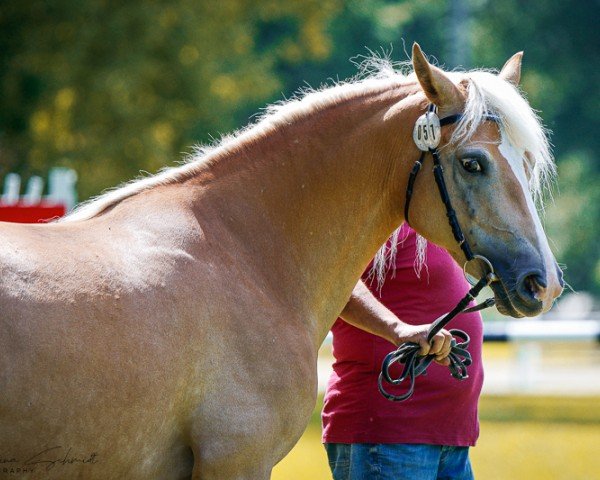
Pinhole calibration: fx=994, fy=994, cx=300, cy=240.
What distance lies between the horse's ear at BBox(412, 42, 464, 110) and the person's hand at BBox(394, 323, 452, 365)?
0.84 meters

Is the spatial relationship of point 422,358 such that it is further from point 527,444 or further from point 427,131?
point 527,444

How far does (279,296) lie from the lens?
139 inches

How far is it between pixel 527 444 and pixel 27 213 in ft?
19.6

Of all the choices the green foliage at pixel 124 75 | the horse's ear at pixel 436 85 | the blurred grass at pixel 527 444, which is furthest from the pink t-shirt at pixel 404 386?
the green foliage at pixel 124 75

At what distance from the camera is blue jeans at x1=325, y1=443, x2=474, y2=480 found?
3.90m

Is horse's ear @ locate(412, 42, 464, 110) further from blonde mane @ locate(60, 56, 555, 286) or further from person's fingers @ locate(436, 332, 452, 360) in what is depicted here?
person's fingers @ locate(436, 332, 452, 360)

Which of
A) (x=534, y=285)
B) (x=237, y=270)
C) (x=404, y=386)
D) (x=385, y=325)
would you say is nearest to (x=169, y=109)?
(x=404, y=386)

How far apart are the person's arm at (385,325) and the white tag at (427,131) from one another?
0.68m

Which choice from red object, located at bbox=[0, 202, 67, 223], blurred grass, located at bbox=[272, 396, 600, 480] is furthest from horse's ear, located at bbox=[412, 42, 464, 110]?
blurred grass, located at bbox=[272, 396, 600, 480]

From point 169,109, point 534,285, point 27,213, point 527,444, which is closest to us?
point 534,285

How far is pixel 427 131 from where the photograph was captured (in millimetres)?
3537

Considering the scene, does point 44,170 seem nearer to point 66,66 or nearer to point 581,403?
point 66,66

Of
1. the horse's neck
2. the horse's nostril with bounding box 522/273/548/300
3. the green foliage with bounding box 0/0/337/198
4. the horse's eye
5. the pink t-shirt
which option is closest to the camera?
the horse's nostril with bounding box 522/273/548/300

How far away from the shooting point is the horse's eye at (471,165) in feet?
11.4
